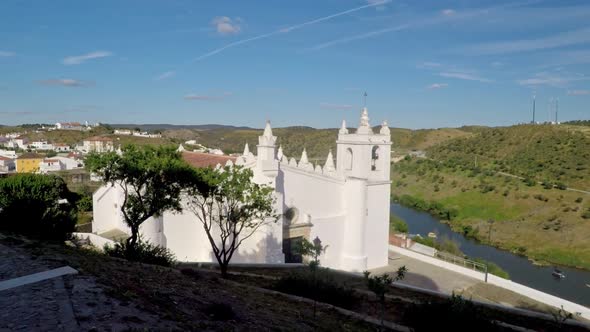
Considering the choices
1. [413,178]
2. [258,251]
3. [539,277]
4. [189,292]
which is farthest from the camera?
[413,178]

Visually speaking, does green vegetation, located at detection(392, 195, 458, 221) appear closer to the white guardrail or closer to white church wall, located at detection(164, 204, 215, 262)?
the white guardrail

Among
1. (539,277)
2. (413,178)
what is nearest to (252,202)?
(539,277)

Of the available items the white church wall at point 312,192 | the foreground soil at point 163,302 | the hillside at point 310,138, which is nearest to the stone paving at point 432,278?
the white church wall at point 312,192

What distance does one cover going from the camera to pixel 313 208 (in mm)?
20172

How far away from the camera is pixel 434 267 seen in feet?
69.8

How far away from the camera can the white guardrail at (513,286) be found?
15.9m

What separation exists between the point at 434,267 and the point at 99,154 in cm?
1618

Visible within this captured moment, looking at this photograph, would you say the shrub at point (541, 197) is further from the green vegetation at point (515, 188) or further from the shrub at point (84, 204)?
the shrub at point (84, 204)

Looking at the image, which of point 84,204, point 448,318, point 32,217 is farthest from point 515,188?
point 32,217

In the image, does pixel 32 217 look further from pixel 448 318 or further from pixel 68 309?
pixel 448 318

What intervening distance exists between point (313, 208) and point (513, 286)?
8.95 metres

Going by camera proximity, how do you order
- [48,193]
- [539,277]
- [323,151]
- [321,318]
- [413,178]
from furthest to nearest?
[323,151]
[413,178]
[539,277]
[48,193]
[321,318]

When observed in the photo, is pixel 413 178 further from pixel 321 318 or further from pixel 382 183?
pixel 321 318

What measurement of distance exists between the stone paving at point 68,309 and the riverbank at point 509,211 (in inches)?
1517
